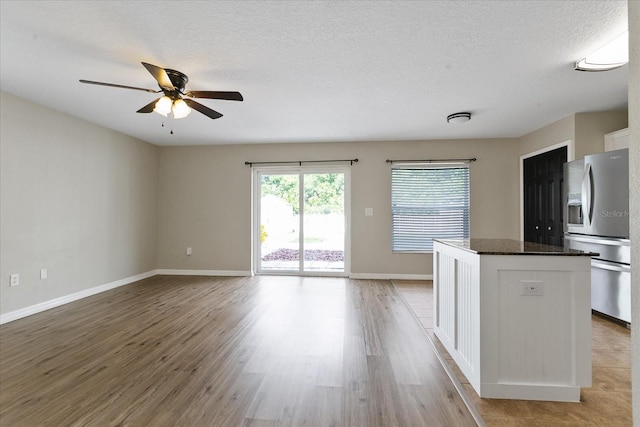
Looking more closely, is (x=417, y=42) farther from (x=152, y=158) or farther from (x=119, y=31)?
(x=152, y=158)

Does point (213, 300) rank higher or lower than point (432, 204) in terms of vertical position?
lower

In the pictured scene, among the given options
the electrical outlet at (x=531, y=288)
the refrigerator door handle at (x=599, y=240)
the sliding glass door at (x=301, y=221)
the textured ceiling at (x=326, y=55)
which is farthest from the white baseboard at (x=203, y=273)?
the refrigerator door handle at (x=599, y=240)

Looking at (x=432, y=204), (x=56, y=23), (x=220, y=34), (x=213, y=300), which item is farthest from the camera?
(x=432, y=204)

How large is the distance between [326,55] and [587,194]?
10.5ft

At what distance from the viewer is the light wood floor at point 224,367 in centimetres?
168

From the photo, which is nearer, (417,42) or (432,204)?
(417,42)

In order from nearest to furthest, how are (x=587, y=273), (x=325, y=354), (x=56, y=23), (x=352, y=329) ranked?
(x=587, y=273) → (x=56, y=23) → (x=325, y=354) → (x=352, y=329)

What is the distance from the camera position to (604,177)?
301 centimetres

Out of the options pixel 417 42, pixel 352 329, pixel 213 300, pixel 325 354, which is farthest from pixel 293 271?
pixel 417 42

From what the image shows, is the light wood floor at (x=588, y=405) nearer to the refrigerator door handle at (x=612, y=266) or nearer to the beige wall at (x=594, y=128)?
the refrigerator door handle at (x=612, y=266)

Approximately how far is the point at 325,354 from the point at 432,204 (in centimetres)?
357

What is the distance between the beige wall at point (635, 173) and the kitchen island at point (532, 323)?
111 cm

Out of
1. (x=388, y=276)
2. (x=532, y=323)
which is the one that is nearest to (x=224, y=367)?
(x=532, y=323)

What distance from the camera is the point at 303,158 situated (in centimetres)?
523
